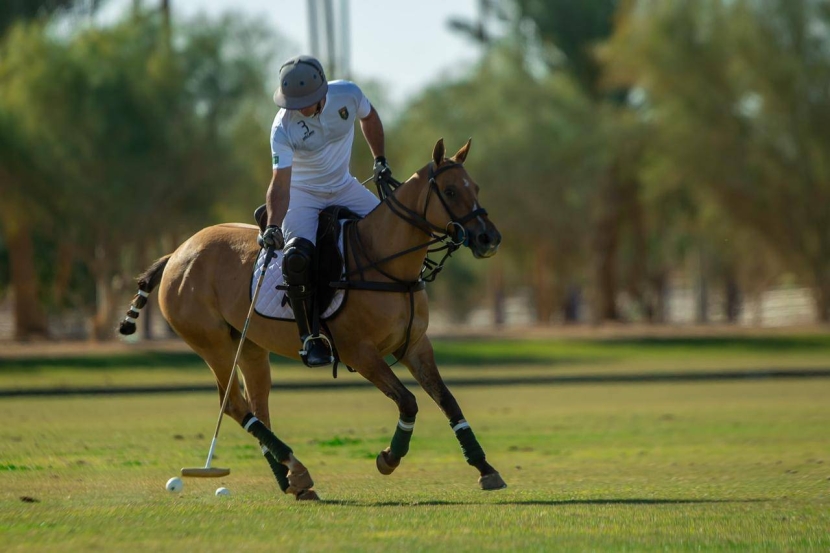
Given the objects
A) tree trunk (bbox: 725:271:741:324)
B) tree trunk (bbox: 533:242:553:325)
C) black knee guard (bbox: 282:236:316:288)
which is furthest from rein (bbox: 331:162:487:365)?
tree trunk (bbox: 725:271:741:324)

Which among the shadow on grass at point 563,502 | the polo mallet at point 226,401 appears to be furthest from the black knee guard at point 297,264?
the shadow on grass at point 563,502

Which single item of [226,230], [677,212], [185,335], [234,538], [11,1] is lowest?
[234,538]

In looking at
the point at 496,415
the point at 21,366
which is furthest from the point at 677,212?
the point at 496,415

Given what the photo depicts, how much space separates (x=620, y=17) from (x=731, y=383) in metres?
25.0

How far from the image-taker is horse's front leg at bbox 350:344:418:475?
32.5ft

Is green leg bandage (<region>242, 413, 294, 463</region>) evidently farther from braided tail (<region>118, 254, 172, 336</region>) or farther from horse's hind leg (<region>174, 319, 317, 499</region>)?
braided tail (<region>118, 254, 172, 336</region>)

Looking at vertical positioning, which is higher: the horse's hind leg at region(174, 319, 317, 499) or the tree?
the tree

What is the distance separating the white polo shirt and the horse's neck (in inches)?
21.0

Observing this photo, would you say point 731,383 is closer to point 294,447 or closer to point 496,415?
point 496,415

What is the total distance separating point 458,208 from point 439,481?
96.0 inches

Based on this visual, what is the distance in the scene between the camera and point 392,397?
9.97 m

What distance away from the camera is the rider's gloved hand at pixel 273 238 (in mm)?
10109

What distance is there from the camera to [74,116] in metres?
39.4

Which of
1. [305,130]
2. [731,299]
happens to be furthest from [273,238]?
[731,299]
